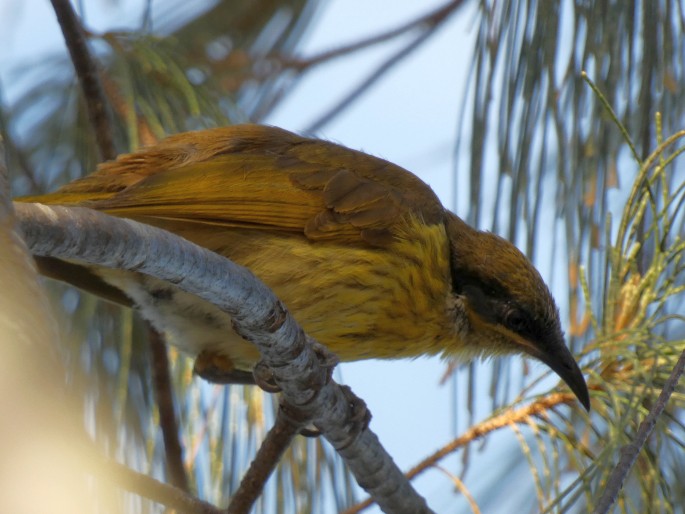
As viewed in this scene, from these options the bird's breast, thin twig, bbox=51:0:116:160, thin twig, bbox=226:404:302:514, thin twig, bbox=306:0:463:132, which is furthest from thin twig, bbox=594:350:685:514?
thin twig, bbox=306:0:463:132

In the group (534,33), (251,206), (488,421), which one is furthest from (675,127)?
(251,206)

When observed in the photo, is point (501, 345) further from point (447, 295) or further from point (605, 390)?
point (605, 390)

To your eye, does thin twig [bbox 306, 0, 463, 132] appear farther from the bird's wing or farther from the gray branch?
the gray branch

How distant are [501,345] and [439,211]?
52 centimetres

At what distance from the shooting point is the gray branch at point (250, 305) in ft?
5.22

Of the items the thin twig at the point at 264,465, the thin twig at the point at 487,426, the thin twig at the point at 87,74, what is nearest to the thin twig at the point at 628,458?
the thin twig at the point at 487,426

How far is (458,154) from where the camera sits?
298cm

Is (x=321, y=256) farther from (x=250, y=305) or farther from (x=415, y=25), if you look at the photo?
(x=415, y=25)

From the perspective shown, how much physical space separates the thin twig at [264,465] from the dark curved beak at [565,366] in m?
0.77

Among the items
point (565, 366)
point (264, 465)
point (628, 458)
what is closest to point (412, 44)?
point (565, 366)

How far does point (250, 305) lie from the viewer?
2055mm

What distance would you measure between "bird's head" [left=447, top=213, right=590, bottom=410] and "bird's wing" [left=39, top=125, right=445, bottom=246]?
24cm

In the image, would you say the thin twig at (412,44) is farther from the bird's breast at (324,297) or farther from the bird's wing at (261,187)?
the bird's breast at (324,297)

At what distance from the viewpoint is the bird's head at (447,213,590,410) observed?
325cm
